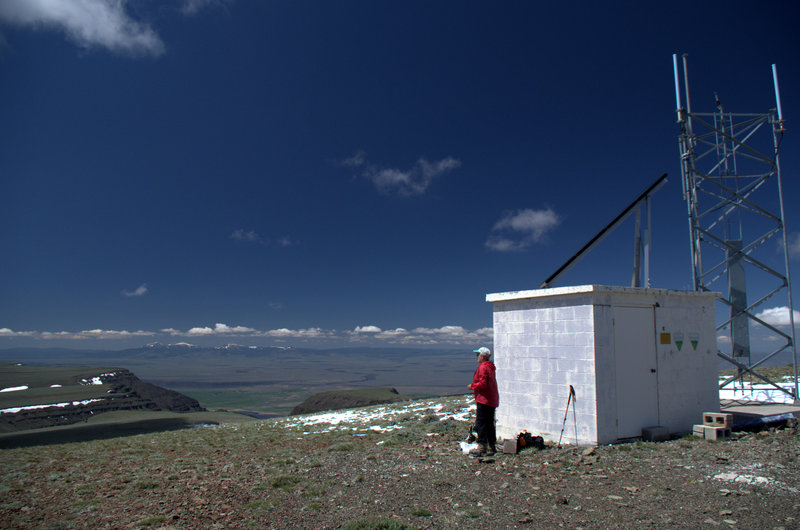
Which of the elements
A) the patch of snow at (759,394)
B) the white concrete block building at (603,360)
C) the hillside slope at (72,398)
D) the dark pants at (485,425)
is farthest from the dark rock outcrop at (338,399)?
the dark pants at (485,425)

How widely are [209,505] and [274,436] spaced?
8.14 m

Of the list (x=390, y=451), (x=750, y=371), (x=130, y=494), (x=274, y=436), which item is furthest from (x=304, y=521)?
(x=750, y=371)

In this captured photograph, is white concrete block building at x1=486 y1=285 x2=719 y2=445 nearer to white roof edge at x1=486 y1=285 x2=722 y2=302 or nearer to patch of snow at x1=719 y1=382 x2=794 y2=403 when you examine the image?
white roof edge at x1=486 y1=285 x2=722 y2=302

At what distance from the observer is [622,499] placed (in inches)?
270

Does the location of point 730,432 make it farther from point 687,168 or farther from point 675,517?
point 687,168

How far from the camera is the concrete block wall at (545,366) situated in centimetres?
1016

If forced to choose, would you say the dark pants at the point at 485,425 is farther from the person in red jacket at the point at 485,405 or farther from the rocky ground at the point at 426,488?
the rocky ground at the point at 426,488

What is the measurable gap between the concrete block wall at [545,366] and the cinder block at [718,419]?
9.96 ft

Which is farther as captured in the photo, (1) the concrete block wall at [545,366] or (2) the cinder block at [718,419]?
(2) the cinder block at [718,419]

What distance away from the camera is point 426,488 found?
309 inches

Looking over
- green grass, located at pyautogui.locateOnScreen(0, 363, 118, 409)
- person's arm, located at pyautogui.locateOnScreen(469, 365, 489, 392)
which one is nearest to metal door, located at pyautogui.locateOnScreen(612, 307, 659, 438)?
person's arm, located at pyautogui.locateOnScreen(469, 365, 489, 392)

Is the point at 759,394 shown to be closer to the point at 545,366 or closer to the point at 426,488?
the point at 545,366

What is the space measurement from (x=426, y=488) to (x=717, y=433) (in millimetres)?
6906

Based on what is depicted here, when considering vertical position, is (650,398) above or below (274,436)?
above
